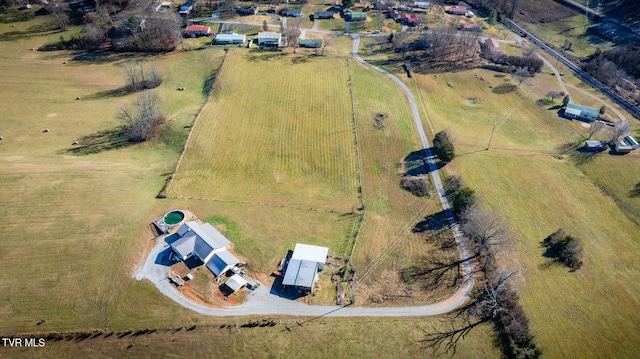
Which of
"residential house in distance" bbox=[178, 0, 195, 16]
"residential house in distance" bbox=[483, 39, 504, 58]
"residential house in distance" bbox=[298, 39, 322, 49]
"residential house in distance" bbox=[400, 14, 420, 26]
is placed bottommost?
"residential house in distance" bbox=[483, 39, 504, 58]

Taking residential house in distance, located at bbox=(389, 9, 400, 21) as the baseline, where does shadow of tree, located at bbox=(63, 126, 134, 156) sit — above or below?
below

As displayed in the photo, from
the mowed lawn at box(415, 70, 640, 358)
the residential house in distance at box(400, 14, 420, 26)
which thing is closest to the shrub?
the mowed lawn at box(415, 70, 640, 358)

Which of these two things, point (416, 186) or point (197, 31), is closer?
point (416, 186)

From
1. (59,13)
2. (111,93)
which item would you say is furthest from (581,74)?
(59,13)

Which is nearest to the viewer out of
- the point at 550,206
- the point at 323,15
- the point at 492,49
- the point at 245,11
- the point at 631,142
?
the point at 550,206

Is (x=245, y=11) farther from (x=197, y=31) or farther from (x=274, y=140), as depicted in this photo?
(x=274, y=140)

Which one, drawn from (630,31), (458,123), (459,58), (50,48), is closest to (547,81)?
(459,58)

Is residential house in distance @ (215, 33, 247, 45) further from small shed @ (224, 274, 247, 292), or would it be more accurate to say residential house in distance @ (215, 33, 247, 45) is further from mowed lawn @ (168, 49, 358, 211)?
small shed @ (224, 274, 247, 292)
